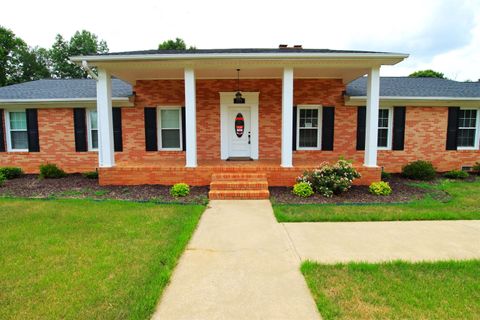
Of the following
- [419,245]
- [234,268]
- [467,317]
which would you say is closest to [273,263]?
[234,268]

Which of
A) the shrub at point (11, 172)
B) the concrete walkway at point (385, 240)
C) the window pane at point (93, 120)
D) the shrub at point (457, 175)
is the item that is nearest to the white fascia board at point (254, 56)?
the window pane at point (93, 120)

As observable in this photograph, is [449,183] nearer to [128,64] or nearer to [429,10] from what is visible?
[429,10]

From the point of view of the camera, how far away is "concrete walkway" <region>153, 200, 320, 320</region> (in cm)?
258

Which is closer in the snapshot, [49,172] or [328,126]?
[49,172]

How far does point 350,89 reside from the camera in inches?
422

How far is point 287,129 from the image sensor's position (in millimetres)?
7836

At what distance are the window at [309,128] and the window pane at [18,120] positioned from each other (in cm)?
1037

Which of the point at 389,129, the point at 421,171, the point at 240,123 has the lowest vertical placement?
the point at 421,171

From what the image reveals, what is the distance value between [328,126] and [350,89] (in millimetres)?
1879

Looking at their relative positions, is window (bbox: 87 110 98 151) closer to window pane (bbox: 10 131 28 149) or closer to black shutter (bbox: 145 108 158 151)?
black shutter (bbox: 145 108 158 151)

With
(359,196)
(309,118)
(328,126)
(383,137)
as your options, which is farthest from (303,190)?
(383,137)

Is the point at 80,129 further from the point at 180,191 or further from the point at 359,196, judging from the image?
the point at 359,196

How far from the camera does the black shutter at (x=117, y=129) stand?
10258 mm

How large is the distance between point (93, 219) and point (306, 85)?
8.19m
